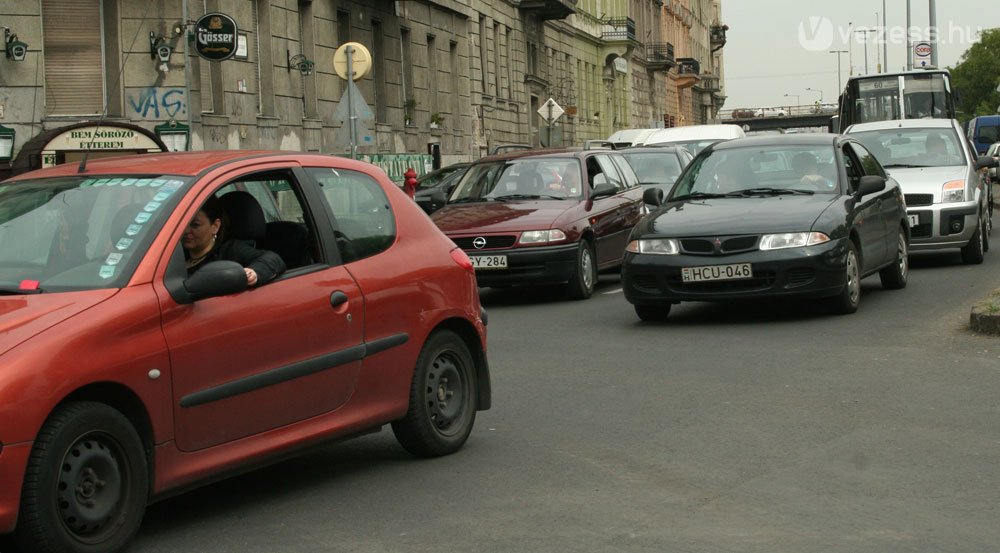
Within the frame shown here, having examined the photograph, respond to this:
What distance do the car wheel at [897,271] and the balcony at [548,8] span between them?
36093 millimetres

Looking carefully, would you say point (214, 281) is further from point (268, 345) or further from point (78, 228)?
point (78, 228)

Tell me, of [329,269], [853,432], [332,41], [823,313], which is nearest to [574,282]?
→ [823,313]

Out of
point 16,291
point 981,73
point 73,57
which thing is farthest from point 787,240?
point 981,73

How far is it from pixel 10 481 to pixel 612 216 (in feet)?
41.7

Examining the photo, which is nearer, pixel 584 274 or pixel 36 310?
pixel 36 310

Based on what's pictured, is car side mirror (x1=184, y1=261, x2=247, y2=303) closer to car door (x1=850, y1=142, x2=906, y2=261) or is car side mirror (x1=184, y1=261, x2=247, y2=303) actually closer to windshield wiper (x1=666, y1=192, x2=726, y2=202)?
windshield wiper (x1=666, y1=192, x2=726, y2=202)

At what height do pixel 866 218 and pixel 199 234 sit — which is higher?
pixel 199 234

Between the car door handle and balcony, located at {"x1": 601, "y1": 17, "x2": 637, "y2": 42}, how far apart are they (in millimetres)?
63092

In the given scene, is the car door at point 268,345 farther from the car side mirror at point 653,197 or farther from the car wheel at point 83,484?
the car side mirror at point 653,197

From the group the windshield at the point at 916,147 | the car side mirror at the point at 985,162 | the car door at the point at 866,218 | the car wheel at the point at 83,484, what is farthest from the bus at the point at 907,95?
the car wheel at the point at 83,484

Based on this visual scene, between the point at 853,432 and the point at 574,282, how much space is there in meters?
8.20

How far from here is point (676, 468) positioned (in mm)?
6867

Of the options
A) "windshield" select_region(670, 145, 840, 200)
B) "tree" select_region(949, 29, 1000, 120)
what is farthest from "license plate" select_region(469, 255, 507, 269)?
"tree" select_region(949, 29, 1000, 120)

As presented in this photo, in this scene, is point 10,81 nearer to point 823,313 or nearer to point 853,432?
point 823,313
